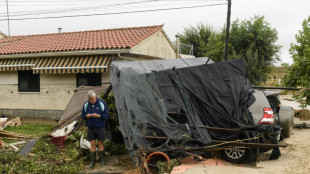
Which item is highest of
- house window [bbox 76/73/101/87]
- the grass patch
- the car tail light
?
house window [bbox 76/73/101/87]

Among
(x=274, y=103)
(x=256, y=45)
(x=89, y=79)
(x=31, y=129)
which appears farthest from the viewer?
(x=256, y=45)

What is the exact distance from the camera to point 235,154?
7277 mm

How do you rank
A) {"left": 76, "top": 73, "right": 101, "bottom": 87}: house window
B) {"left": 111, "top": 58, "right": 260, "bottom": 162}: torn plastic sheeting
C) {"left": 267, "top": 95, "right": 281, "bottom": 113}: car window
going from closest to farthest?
{"left": 111, "top": 58, "right": 260, "bottom": 162}: torn plastic sheeting < {"left": 267, "top": 95, "right": 281, "bottom": 113}: car window < {"left": 76, "top": 73, "right": 101, "bottom": 87}: house window

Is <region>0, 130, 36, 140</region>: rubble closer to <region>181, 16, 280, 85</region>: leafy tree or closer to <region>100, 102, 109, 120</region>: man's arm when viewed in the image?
<region>100, 102, 109, 120</region>: man's arm

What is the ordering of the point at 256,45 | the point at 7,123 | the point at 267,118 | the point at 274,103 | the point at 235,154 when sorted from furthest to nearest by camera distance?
1. the point at 256,45
2. the point at 7,123
3. the point at 274,103
4. the point at 267,118
5. the point at 235,154

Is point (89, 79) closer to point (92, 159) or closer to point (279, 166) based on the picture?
point (92, 159)

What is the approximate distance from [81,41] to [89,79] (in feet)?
8.42

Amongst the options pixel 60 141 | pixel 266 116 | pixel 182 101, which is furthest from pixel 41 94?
pixel 266 116

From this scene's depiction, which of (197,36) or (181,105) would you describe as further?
(197,36)

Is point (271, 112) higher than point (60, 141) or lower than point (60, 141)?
higher

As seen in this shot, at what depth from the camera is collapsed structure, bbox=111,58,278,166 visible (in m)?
6.82

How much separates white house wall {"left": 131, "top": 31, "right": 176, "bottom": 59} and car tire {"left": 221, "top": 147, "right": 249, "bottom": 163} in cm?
746

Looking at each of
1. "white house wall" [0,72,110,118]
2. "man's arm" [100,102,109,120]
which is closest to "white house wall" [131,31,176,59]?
"white house wall" [0,72,110,118]

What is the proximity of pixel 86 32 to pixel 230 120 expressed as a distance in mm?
12965
